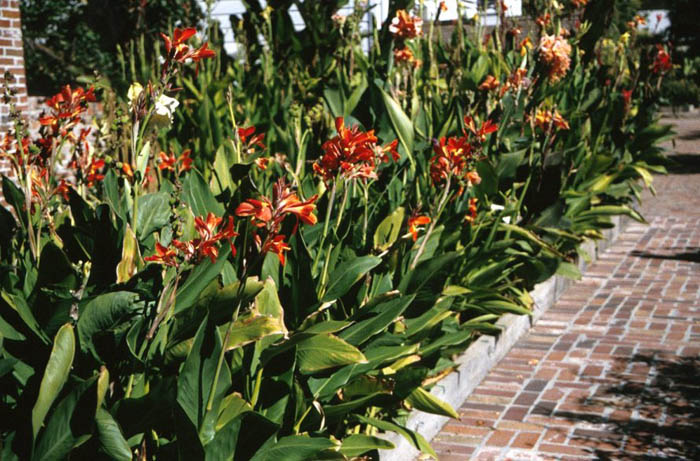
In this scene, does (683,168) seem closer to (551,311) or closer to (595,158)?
(595,158)

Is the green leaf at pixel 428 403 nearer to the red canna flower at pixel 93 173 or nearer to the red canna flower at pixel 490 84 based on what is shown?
the red canna flower at pixel 93 173

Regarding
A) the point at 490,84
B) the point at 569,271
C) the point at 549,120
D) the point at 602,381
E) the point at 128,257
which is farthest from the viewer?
the point at 549,120

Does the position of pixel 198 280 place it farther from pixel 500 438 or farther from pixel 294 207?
pixel 500 438

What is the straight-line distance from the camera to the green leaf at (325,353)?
256cm

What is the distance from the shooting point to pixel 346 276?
9.59ft

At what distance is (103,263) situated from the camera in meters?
2.60

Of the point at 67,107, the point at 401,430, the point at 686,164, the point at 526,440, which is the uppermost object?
the point at 67,107

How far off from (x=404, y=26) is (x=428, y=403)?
2357 mm

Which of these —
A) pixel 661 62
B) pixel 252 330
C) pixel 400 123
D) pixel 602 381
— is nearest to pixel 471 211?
pixel 400 123

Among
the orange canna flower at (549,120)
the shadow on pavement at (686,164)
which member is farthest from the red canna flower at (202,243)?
the shadow on pavement at (686,164)

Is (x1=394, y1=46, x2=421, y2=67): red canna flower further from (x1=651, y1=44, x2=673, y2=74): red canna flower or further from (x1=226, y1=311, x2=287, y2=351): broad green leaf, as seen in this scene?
(x1=651, y1=44, x2=673, y2=74): red canna flower

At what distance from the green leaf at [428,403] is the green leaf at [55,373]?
144 centimetres

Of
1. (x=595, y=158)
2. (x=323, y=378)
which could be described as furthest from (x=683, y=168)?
(x=323, y=378)

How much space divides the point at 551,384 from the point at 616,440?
0.72 m
